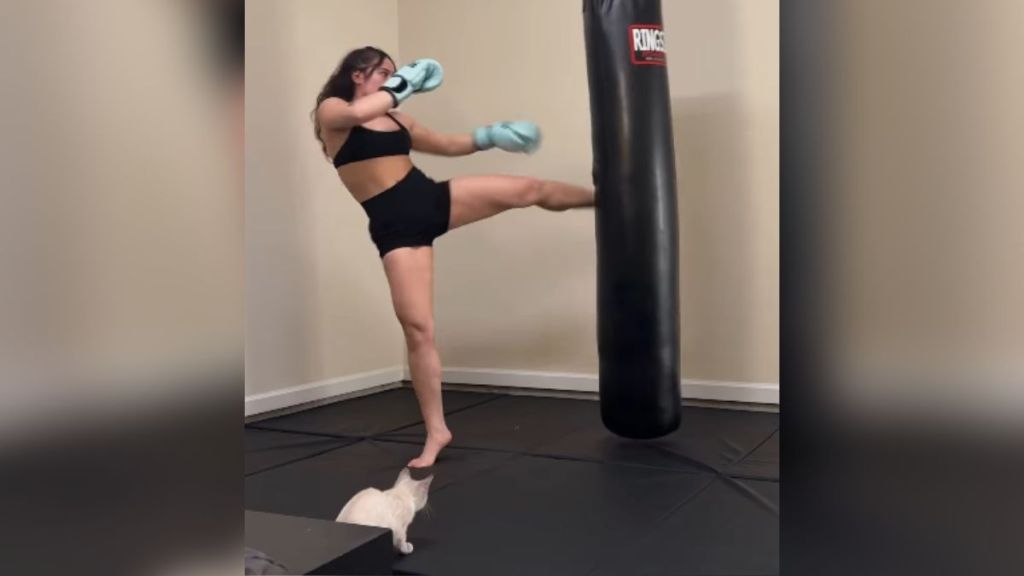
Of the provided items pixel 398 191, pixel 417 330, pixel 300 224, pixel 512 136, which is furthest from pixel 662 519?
pixel 300 224

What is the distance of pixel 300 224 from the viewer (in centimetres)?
332

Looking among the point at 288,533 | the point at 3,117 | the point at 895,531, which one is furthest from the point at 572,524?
the point at 3,117

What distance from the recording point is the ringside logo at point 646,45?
88.3 inches

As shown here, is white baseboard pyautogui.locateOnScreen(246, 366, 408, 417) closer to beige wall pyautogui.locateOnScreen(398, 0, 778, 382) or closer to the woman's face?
beige wall pyautogui.locateOnScreen(398, 0, 778, 382)

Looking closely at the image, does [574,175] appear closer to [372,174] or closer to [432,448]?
[372,174]

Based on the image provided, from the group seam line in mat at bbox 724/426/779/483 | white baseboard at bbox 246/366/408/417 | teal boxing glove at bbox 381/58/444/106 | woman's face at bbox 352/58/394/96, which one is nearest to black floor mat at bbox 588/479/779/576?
seam line in mat at bbox 724/426/779/483

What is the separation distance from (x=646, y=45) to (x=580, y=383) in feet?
5.19

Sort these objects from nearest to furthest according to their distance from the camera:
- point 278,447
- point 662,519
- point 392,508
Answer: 1. point 392,508
2. point 662,519
3. point 278,447

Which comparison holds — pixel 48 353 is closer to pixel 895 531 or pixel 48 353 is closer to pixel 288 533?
pixel 895 531

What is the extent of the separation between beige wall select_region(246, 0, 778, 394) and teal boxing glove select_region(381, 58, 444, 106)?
3.63 ft

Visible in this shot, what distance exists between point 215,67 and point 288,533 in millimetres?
916

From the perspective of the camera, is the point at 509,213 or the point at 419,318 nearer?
the point at 419,318

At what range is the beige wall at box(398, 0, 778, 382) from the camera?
305 cm

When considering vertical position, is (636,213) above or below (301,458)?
above
